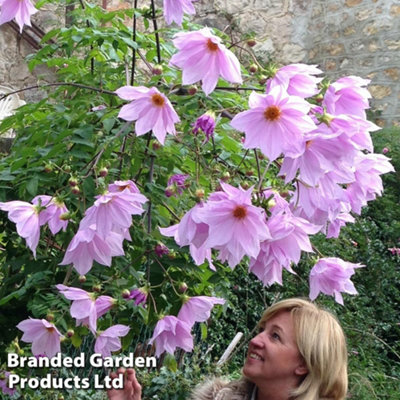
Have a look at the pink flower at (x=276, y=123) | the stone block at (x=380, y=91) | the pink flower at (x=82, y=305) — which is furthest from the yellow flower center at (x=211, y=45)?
the stone block at (x=380, y=91)

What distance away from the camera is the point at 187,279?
146 centimetres

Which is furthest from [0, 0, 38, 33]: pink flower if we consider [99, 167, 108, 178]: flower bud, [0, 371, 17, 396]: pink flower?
[0, 371, 17, 396]: pink flower

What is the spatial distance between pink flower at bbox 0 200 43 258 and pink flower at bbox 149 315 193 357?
0.25m

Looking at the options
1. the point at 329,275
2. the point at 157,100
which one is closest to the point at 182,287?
the point at 329,275

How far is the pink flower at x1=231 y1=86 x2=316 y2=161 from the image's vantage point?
92 cm

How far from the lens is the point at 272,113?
0.94 m

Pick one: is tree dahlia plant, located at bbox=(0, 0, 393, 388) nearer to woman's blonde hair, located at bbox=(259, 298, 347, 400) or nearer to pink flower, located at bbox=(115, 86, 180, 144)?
pink flower, located at bbox=(115, 86, 180, 144)

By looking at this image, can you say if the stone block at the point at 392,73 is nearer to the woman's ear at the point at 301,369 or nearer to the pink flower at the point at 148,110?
the woman's ear at the point at 301,369

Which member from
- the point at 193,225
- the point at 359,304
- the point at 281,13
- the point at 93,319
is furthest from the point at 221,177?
the point at 281,13

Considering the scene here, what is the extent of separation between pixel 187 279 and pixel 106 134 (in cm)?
32

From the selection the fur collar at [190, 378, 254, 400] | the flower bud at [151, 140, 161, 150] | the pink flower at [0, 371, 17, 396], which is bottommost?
the pink flower at [0, 371, 17, 396]

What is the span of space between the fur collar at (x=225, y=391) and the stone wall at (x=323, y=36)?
4.91 metres

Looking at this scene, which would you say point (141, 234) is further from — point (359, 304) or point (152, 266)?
point (359, 304)

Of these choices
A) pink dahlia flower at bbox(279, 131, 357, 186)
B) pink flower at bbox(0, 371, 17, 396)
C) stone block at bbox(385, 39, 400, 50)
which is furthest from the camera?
stone block at bbox(385, 39, 400, 50)
